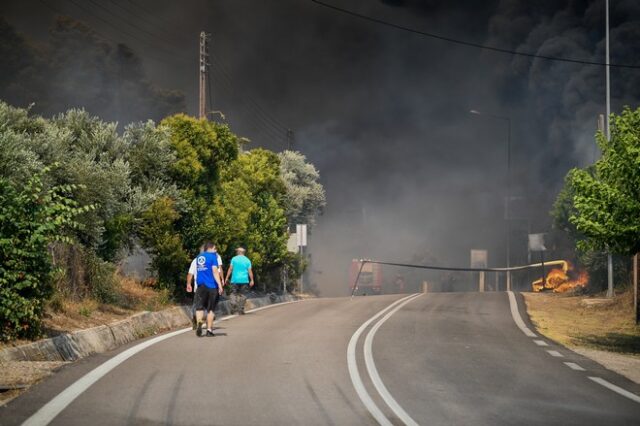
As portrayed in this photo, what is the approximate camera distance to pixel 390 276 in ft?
318

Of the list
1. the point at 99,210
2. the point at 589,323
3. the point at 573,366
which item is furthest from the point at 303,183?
the point at 573,366

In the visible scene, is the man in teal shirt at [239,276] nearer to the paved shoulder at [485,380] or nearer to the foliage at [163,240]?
the foliage at [163,240]

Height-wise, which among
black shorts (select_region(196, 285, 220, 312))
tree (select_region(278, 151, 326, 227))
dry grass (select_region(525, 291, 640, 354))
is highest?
tree (select_region(278, 151, 326, 227))

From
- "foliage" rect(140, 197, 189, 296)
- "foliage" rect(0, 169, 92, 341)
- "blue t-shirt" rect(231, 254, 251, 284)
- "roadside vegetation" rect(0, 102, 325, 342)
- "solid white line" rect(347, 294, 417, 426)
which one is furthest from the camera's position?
"blue t-shirt" rect(231, 254, 251, 284)

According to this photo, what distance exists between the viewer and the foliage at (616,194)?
53.3 ft

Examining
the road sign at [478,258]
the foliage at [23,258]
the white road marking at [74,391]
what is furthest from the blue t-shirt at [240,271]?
the road sign at [478,258]

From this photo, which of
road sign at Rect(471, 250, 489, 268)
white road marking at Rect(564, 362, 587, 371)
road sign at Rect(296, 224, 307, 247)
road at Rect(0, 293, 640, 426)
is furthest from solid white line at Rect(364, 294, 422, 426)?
road sign at Rect(471, 250, 489, 268)

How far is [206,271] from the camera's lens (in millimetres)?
16594

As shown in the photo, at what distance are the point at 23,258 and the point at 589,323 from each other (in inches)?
698

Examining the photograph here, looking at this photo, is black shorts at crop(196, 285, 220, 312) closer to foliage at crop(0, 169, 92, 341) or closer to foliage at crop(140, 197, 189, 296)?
foliage at crop(0, 169, 92, 341)

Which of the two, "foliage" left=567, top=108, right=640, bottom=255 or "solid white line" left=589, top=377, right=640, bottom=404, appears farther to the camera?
"foliage" left=567, top=108, right=640, bottom=255

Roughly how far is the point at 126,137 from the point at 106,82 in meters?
59.9

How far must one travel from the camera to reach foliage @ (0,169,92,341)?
11.8 meters

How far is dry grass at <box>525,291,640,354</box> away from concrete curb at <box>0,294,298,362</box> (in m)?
8.88
